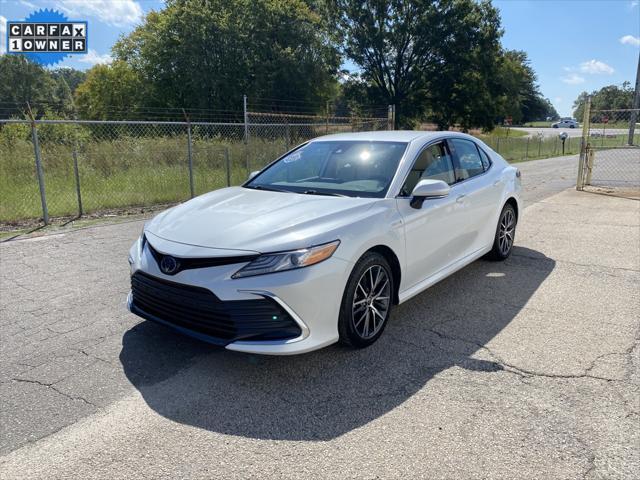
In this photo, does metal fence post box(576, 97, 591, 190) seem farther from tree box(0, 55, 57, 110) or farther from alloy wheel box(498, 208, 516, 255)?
tree box(0, 55, 57, 110)

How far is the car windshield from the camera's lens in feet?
13.1

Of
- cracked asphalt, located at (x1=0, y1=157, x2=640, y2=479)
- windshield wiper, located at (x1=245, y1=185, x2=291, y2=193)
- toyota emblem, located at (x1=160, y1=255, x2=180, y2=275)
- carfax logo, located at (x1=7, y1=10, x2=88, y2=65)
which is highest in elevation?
carfax logo, located at (x1=7, y1=10, x2=88, y2=65)

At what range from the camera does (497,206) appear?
544 cm

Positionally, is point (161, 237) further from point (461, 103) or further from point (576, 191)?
point (461, 103)

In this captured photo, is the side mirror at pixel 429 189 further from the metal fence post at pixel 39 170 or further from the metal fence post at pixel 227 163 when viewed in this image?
the metal fence post at pixel 227 163

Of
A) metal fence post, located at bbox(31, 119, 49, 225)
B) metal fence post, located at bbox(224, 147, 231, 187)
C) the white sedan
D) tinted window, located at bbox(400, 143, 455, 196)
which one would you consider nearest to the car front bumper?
the white sedan

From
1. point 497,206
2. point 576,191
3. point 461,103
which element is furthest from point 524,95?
point 497,206

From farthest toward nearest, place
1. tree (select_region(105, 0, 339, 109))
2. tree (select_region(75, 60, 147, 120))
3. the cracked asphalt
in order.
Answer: tree (select_region(75, 60, 147, 120)), tree (select_region(105, 0, 339, 109)), the cracked asphalt

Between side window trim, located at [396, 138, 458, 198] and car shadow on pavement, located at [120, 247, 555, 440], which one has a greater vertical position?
side window trim, located at [396, 138, 458, 198]

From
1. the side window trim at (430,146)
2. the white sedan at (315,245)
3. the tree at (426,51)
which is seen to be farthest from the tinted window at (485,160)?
the tree at (426,51)

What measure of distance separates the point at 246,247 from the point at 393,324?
1.64 metres

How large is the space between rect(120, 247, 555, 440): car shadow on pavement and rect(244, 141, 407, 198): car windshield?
1201 mm

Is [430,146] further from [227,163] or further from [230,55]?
[230,55]

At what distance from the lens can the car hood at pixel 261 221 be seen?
310cm
